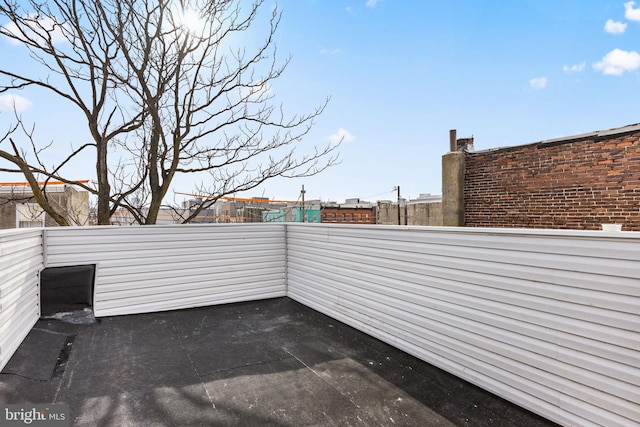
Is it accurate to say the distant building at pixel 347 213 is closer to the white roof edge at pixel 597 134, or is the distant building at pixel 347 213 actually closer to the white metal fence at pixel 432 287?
the white roof edge at pixel 597 134

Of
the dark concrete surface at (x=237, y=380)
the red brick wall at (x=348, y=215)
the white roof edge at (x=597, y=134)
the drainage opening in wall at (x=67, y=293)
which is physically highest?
the white roof edge at (x=597, y=134)

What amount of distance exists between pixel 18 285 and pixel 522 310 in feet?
15.2

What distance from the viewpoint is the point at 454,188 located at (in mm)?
7344

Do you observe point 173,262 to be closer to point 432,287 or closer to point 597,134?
point 432,287

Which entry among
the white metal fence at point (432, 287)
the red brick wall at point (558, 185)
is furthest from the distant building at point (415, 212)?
the white metal fence at point (432, 287)

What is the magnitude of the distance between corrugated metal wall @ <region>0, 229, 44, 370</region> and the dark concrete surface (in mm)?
154

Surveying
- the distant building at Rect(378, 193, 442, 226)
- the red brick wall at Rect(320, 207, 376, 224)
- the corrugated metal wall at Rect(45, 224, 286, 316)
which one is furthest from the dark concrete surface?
the red brick wall at Rect(320, 207, 376, 224)

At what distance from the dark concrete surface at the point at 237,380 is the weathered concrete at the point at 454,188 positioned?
4.54 meters

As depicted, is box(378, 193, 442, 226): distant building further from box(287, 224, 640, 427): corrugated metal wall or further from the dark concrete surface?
the dark concrete surface

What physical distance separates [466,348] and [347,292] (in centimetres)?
167

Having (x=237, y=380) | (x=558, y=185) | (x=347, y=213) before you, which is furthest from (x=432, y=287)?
(x=347, y=213)

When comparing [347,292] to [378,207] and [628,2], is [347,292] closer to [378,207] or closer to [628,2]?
[628,2]

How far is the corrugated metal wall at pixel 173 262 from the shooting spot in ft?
14.4

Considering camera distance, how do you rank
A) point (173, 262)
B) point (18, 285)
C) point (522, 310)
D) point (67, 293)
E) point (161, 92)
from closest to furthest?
point (522, 310), point (18, 285), point (67, 293), point (173, 262), point (161, 92)
